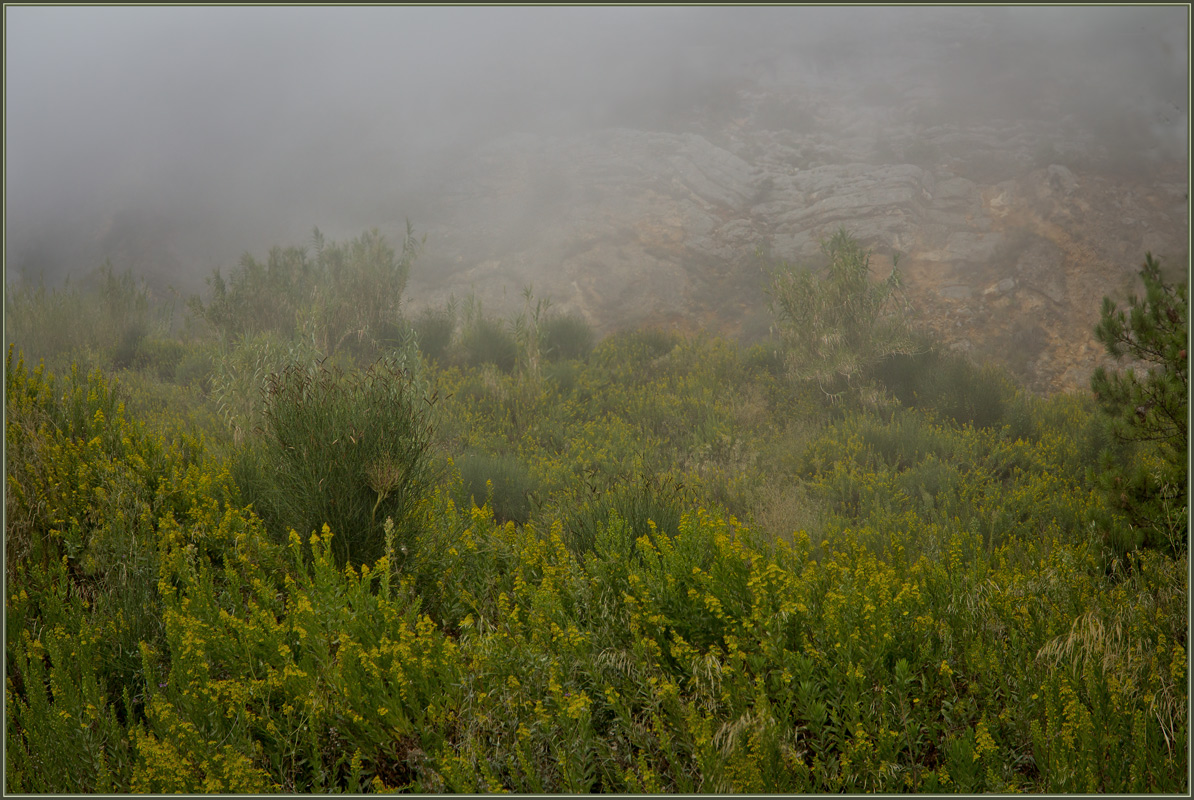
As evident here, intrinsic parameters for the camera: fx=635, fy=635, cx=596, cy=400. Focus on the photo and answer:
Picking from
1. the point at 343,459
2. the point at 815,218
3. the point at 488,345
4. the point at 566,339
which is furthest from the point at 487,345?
the point at 815,218

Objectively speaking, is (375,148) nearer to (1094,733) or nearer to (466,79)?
(466,79)

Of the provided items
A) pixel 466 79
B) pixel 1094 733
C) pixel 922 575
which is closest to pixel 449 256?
pixel 466 79

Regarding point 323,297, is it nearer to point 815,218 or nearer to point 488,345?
point 488,345

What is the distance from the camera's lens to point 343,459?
3.55 metres

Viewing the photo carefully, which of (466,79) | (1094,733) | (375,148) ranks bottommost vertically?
(1094,733)

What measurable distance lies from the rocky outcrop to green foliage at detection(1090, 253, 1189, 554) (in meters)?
7.14

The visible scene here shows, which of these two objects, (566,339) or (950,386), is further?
(566,339)

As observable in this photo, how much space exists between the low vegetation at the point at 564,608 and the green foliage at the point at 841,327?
2469mm

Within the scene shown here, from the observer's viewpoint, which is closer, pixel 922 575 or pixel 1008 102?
pixel 922 575

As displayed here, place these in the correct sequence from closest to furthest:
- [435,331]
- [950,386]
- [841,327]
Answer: [950,386], [841,327], [435,331]

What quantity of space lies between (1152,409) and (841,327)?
5.90 metres

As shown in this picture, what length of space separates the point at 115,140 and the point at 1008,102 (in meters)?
28.1

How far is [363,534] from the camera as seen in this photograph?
3.62 m

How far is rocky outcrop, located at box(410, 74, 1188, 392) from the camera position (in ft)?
41.2
